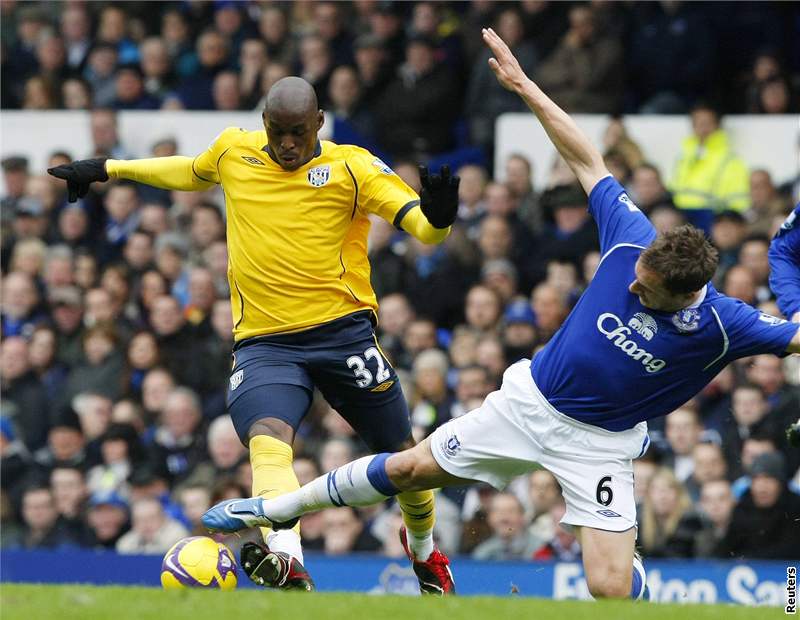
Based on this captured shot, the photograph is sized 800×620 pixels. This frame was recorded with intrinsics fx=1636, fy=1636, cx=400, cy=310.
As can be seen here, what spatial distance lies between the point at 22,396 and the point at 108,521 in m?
2.04

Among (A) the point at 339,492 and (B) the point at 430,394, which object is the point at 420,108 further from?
(A) the point at 339,492

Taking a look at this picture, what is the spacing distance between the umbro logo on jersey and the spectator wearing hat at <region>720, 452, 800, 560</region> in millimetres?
3748

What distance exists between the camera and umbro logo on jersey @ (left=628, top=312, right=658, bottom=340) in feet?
26.5

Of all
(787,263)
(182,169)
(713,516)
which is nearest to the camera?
(787,263)

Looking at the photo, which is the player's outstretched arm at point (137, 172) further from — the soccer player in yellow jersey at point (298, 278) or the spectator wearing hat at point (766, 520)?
the spectator wearing hat at point (766, 520)

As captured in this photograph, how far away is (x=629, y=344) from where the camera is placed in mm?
8109

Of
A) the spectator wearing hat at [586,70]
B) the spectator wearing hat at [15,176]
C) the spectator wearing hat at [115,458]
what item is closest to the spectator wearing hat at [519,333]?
the spectator wearing hat at [586,70]

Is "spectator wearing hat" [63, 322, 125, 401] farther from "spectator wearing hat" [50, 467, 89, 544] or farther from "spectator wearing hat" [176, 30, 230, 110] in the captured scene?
"spectator wearing hat" [176, 30, 230, 110]

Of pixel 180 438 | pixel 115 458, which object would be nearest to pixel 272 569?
pixel 180 438

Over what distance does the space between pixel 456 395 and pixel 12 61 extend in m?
7.72

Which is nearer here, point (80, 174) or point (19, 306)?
point (80, 174)

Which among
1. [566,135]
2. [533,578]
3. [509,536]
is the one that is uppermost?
[566,135]

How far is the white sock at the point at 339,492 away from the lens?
8.44 metres

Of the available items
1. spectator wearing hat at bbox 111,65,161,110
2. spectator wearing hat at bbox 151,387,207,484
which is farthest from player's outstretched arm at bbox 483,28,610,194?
spectator wearing hat at bbox 111,65,161,110
